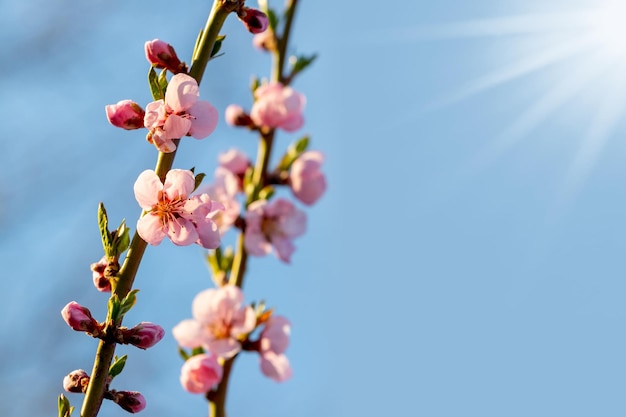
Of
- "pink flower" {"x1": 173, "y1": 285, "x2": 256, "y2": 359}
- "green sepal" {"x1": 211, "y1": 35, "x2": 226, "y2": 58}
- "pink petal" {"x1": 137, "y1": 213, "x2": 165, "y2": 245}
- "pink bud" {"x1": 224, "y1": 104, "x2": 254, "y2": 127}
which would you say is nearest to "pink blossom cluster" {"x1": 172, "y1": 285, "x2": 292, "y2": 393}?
"pink flower" {"x1": 173, "y1": 285, "x2": 256, "y2": 359}

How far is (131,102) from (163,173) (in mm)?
155

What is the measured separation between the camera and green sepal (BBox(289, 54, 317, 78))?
2.52 metres

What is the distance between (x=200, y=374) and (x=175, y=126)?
3.25ft

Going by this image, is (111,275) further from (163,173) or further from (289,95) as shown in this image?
(289,95)

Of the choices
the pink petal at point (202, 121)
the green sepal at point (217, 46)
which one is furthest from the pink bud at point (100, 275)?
the green sepal at point (217, 46)

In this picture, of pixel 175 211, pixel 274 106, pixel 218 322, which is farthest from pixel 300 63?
pixel 175 211

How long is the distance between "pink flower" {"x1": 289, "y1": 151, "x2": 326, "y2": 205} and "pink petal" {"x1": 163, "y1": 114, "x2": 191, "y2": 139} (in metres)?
1.44

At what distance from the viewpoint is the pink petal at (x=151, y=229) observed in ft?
3.49

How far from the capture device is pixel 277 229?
2.50 metres

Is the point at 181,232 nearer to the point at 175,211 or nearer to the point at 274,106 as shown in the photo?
the point at 175,211

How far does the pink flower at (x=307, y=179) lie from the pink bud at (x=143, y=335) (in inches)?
59.0

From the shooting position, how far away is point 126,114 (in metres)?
1.18

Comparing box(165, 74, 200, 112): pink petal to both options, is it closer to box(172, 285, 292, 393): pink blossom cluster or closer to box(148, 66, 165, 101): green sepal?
box(148, 66, 165, 101): green sepal

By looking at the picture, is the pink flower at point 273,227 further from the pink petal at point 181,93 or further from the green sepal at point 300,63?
the pink petal at point 181,93
